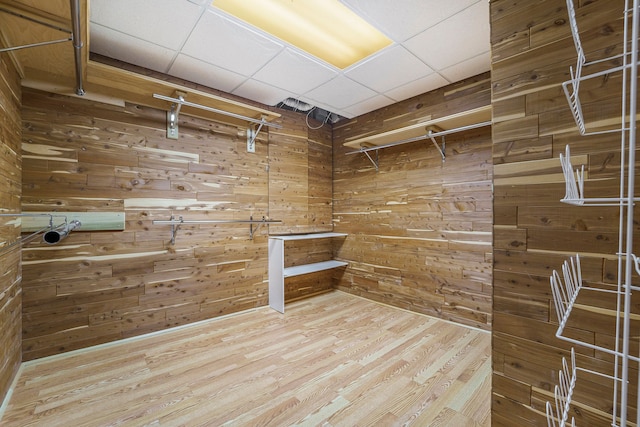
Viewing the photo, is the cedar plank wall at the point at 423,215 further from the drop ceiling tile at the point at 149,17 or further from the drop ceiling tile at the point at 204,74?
the drop ceiling tile at the point at 149,17

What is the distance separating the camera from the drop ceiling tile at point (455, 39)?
6.28ft

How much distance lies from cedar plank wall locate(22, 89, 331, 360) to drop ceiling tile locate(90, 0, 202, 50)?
732 mm

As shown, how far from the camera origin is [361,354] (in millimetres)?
2314

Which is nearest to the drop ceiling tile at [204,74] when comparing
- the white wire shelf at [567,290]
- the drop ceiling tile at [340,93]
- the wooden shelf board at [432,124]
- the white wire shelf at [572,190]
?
the drop ceiling tile at [340,93]

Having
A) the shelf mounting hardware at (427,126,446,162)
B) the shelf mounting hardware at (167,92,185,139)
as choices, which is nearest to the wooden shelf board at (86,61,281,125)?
the shelf mounting hardware at (167,92,185,139)

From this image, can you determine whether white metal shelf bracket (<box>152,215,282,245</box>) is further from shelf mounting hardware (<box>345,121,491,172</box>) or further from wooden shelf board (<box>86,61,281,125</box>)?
shelf mounting hardware (<box>345,121,491,172</box>)

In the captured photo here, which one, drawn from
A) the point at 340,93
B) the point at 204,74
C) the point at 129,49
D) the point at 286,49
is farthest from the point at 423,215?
the point at 129,49

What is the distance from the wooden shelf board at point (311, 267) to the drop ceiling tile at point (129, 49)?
247 centimetres

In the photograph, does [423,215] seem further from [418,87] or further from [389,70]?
[389,70]

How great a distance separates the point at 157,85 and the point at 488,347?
12.1 ft

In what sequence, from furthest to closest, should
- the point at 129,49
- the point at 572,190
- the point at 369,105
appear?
the point at 369,105, the point at 129,49, the point at 572,190

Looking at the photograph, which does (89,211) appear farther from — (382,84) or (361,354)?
(382,84)

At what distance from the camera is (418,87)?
117 inches

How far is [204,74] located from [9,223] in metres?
1.91
